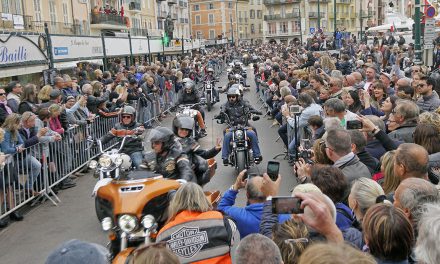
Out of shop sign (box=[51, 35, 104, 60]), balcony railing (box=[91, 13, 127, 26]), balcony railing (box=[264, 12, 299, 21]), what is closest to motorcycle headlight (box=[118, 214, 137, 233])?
shop sign (box=[51, 35, 104, 60])

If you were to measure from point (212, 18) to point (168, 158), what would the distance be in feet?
328

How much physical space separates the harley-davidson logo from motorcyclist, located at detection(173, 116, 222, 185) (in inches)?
121

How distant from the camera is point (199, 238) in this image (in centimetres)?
409

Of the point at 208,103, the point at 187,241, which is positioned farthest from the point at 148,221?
the point at 208,103

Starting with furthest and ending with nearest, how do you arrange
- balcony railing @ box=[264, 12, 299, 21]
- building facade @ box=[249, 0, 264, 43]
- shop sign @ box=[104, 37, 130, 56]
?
building facade @ box=[249, 0, 264, 43]
balcony railing @ box=[264, 12, 299, 21]
shop sign @ box=[104, 37, 130, 56]

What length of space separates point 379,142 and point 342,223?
2881 mm

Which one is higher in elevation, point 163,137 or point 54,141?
point 163,137

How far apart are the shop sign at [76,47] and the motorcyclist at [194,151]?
1172cm

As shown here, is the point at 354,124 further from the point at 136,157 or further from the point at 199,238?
the point at 136,157

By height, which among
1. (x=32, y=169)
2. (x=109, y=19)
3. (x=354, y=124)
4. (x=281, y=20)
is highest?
(x=281, y=20)

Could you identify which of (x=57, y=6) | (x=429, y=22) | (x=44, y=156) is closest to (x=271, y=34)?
(x=57, y=6)

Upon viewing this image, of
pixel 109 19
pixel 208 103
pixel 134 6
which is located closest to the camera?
pixel 208 103

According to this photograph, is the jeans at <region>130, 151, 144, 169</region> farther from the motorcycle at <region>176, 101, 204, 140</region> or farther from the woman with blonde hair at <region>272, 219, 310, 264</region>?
the woman with blonde hair at <region>272, 219, 310, 264</region>

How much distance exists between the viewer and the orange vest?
4055mm
